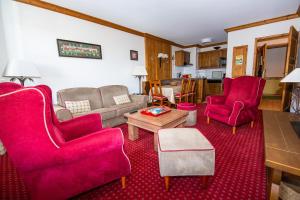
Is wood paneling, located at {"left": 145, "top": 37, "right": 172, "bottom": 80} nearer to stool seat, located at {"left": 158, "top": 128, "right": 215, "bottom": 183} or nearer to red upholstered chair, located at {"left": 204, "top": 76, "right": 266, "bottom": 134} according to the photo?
red upholstered chair, located at {"left": 204, "top": 76, "right": 266, "bottom": 134}

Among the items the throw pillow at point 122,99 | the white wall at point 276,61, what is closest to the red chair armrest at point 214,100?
the throw pillow at point 122,99

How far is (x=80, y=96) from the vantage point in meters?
2.93

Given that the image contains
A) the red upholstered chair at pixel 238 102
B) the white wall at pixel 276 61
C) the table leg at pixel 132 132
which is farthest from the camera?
the white wall at pixel 276 61

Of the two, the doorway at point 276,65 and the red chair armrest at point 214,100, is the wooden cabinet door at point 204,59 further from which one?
the red chair armrest at point 214,100

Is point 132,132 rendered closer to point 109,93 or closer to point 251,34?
point 109,93

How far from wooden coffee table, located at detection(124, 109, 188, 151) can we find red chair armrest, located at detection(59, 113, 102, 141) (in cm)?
68

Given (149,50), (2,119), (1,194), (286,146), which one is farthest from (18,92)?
(149,50)

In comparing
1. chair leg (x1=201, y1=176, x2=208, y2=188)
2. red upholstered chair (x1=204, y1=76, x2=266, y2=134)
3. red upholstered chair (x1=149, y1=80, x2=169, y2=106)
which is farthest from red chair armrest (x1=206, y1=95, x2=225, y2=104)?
chair leg (x1=201, y1=176, x2=208, y2=188)

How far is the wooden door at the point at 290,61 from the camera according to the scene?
313 cm

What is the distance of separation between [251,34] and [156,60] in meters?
2.97

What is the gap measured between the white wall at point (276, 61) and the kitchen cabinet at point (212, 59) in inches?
75.3

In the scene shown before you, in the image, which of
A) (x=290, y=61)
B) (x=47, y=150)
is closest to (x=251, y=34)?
(x=290, y=61)

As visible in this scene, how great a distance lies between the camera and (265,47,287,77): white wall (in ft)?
19.5

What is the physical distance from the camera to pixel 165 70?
577 cm
